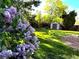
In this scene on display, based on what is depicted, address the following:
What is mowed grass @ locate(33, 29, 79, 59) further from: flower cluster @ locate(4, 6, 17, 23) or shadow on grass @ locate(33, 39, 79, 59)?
flower cluster @ locate(4, 6, 17, 23)

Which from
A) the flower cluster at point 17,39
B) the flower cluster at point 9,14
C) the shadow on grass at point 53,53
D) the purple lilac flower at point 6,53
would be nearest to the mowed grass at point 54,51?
the shadow on grass at point 53,53

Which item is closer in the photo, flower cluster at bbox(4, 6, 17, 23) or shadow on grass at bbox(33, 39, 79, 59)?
flower cluster at bbox(4, 6, 17, 23)

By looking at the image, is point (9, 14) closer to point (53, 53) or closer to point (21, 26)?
point (21, 26)

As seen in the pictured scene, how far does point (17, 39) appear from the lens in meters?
4.73

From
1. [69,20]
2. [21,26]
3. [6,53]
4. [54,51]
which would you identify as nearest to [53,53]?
[54,51]

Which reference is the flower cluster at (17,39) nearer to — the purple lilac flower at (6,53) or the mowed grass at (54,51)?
the purple lilac flower at (6,53)

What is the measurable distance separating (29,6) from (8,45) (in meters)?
7.21

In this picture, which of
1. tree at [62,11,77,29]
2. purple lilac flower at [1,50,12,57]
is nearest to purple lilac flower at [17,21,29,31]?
purple lilac flower at [1,50,12,57]

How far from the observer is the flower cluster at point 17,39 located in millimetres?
4290

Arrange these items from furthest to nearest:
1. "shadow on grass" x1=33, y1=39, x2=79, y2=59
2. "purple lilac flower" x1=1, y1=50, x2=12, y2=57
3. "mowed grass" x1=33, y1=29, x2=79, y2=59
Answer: "mowed grass" x1=33, y1=29, x2=79, y2=59 < "shadow on grass" x1=33, y1=39, x2=79, y2=59 < "purple lilac flower" x1=1, y1=50, x2=12, y2=57

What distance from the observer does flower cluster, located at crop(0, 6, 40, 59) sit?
4.29 meters

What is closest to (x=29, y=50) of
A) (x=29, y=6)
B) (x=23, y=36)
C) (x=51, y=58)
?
(x=23, y=36)

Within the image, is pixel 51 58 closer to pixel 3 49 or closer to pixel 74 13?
pixel 3 49

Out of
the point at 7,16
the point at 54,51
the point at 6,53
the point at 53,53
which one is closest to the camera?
the point at 6,53
